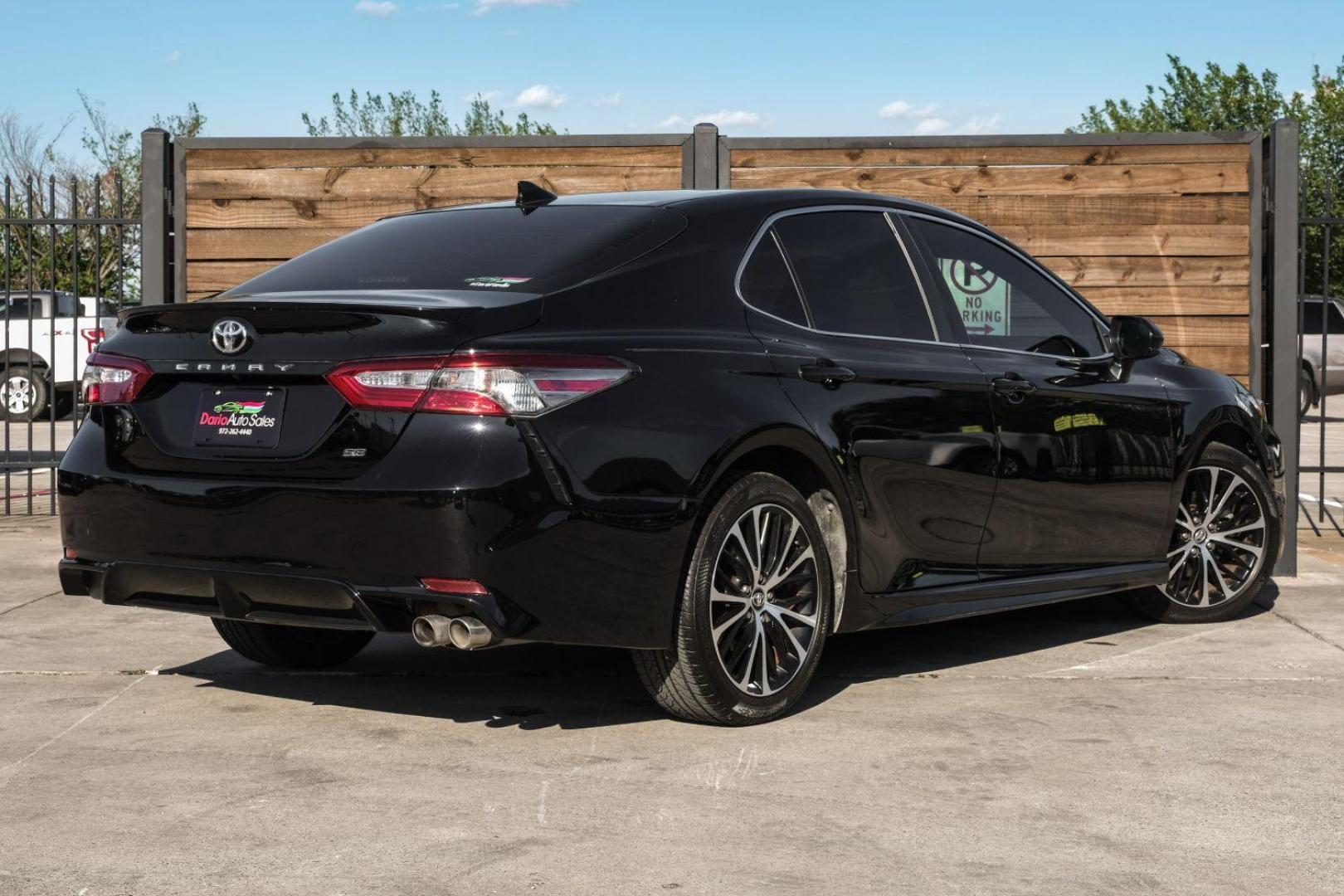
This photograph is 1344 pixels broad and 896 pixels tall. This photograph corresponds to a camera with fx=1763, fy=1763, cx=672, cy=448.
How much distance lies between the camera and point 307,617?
4.69 m

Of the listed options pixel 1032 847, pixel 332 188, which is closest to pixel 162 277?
pixel 332 188

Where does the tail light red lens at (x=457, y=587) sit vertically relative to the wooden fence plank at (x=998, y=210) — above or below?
below

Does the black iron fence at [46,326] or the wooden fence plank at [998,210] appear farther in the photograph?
the black iron fence at [46,326]

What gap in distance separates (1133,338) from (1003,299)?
64cm

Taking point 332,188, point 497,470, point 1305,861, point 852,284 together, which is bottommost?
point 1305,861

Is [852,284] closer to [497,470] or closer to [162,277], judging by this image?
[497,470]

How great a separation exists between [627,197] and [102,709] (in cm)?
229

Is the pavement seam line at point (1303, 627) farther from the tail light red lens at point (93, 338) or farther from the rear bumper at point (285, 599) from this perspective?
the tail light red lens at point (93, 338)

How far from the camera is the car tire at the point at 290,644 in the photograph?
5.97 m

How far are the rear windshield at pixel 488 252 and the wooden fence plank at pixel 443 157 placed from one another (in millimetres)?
4125

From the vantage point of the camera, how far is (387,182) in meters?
9.94

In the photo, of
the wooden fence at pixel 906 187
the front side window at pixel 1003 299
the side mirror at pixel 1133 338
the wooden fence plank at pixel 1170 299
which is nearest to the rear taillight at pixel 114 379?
the front side window at pixel 1003 299

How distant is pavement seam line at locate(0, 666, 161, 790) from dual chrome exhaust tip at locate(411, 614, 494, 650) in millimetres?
1105

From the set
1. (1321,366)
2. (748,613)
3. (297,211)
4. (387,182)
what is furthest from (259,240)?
(1321,366)
